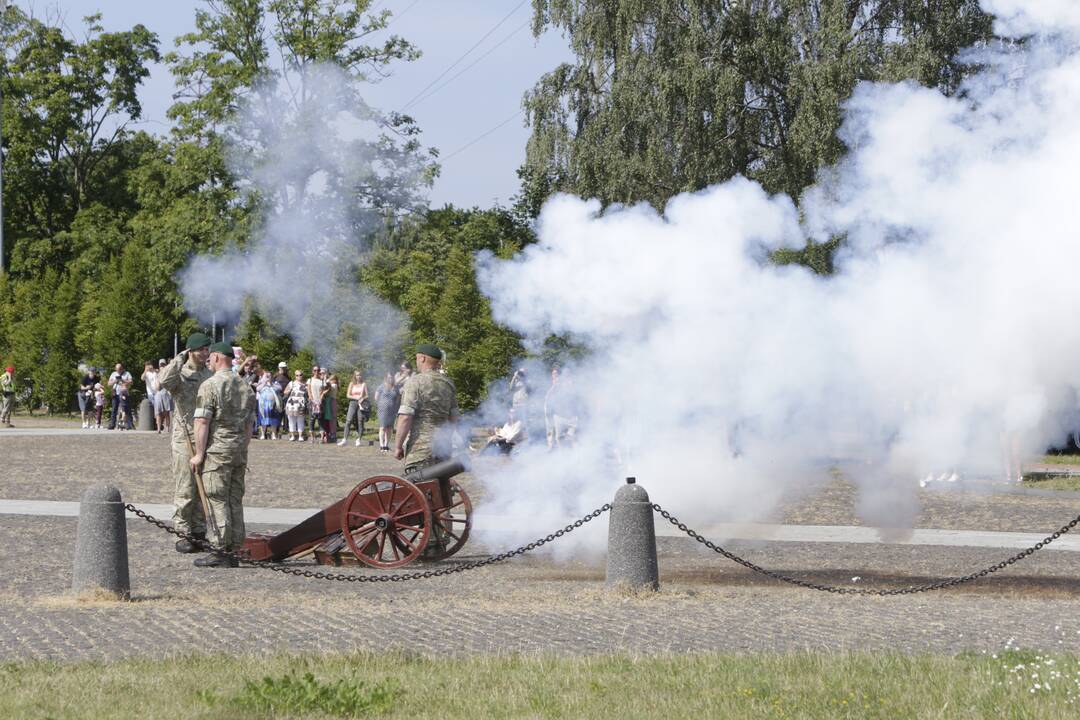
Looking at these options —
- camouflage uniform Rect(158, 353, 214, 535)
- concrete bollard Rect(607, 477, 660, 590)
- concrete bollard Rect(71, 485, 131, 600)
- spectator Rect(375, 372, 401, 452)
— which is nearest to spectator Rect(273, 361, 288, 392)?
spectator Rect(375, 372, 401, 452)

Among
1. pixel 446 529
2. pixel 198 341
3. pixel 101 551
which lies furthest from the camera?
pixel 198 341

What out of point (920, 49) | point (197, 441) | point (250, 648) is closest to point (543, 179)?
point (920, 49)

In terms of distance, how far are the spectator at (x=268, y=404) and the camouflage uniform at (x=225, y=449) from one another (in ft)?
57.5

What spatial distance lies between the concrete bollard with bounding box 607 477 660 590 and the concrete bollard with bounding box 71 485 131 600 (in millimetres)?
3435

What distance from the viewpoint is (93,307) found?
4762 cm

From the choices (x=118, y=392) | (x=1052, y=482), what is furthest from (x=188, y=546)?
(x=118, y=392)

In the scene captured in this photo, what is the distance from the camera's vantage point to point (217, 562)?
37.8 ft

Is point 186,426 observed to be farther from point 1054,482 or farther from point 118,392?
point 118,392

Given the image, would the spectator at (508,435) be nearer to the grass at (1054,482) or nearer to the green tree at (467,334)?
the green tree at (467,334)

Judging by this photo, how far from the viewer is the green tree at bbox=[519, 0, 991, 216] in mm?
27275

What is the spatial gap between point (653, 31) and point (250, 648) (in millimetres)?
25391

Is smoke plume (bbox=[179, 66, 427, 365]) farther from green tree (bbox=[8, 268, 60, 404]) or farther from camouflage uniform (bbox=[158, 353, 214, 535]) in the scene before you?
green tree (bbox=[8, 268, 60, 404])

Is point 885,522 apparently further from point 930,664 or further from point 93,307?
point 93,307

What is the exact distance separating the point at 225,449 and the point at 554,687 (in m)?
6.00
